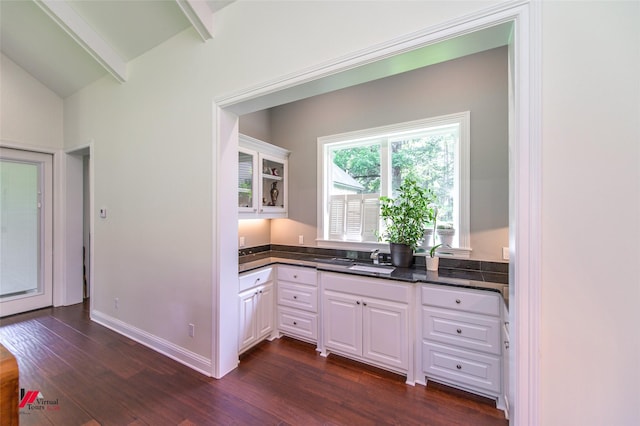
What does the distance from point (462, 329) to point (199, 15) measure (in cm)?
319

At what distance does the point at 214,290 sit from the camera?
2107 mm

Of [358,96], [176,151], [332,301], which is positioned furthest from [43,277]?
[358,96]

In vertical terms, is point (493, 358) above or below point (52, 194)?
below

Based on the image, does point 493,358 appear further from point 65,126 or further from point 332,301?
point 65,126

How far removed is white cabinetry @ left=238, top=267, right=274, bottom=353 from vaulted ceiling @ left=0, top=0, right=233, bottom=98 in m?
2.21

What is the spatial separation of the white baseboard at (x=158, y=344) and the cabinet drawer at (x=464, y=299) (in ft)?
6.31

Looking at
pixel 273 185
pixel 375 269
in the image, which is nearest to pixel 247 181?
pixel 273 185

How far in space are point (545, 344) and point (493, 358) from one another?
0.96 metres

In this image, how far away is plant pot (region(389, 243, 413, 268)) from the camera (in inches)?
Result: 98.3

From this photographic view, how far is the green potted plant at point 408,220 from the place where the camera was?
8.16 ft

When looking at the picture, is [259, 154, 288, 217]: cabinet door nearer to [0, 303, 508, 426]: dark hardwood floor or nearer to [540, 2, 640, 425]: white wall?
[0, 303, 508, 426]: dark hardwood floor

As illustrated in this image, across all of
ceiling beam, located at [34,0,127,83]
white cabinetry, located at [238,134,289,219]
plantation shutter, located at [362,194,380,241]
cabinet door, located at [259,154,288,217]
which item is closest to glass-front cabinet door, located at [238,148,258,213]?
white cabinetry, located at [238,134,289,219]

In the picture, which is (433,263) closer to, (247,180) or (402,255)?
(402,255)

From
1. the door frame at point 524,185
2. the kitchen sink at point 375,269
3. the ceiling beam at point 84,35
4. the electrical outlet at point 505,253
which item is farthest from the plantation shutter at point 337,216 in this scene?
A: the ceiling beam at point 84,35
